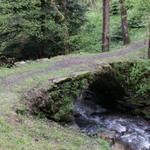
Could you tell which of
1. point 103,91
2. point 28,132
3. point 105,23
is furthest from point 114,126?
point 105,23

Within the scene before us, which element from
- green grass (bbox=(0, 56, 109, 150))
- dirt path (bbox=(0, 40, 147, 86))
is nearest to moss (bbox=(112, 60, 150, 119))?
dirt path (bbox=(0, 40, 147, 86))

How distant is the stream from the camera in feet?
48.6

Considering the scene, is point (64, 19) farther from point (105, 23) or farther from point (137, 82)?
point (137, 82)

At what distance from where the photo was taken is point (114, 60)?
737 inches

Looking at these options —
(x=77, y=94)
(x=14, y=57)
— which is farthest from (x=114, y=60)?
(x=14, y=57)

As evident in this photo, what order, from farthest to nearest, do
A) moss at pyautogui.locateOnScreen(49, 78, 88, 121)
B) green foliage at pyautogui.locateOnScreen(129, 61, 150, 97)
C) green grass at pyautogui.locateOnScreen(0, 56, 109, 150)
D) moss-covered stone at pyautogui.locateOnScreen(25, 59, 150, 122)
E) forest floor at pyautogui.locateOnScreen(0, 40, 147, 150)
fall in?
green foliage at pyautogui.locateOnScreen(129, 61, 150, 97)
moss at pyautogui.locateOnScreen(49, 78, 88, 121)
moss-covered stone at pyautogui.locateOnScreen(25, 59, 150, 122)
forest floor at pyautogui.locateOnScreen(0, 40, 147, 150)
green grass at pyautogui.locateOnScreen(0, 56, 109, 150)

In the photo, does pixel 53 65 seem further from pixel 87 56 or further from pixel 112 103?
pixel 112 103

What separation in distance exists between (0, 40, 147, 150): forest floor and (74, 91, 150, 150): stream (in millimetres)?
1776

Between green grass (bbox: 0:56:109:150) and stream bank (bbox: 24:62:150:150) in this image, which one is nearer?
green grass (bbox: 0:56:109:150)

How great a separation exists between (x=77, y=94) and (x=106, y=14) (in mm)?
9165

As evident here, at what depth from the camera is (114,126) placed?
55.0 ft

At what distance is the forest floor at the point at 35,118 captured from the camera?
10.7 metres

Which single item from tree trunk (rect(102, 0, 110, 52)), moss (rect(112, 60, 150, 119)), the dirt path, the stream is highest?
tree trunk (rect(102, 0, 110, 52))

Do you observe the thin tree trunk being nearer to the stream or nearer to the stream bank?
the stream bank
